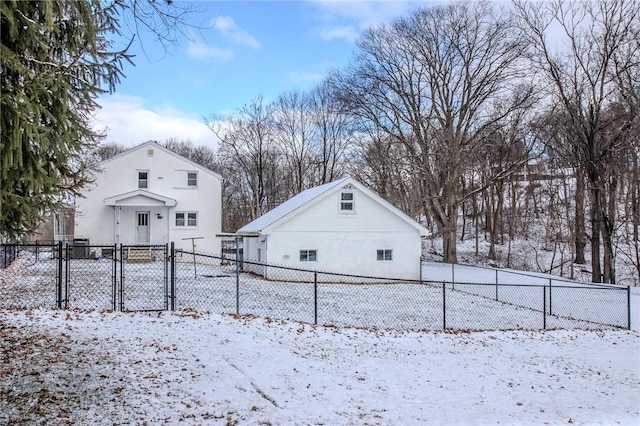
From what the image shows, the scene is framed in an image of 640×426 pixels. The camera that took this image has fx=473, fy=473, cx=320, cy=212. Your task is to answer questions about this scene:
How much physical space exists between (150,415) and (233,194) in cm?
4081

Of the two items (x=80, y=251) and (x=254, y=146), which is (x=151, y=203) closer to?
(x=80, y=251)

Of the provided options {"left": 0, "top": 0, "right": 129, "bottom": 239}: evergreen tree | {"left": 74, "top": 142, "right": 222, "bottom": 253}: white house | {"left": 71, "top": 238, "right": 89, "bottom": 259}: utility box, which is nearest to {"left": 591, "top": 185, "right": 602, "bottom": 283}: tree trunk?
{"left": 74, "top": 142, "right": 222, "bottom": 253}: white house

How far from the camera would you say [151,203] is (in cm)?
2270

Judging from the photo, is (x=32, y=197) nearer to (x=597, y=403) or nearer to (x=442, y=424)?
(x=442, y=424)

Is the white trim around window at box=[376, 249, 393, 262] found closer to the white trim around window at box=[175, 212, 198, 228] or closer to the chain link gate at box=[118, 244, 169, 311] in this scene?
the chain link gate at box=[118, 244, 169, 311]

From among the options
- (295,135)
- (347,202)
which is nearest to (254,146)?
(295,135)

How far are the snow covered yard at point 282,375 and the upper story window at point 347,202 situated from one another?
10.6 metres

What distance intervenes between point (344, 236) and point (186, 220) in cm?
934

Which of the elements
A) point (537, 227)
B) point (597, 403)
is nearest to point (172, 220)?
point (597, 403)

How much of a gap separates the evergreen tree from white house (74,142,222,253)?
57.5 feet

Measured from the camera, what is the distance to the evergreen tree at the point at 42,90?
4297 millimetres

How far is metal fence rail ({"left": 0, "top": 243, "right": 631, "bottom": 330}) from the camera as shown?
10.0m

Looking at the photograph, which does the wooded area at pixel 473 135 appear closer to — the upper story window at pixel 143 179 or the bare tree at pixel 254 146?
the bare tree at pixel 254 146

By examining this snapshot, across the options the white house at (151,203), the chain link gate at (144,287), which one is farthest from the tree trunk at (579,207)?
the chain link gate at (144,287)
